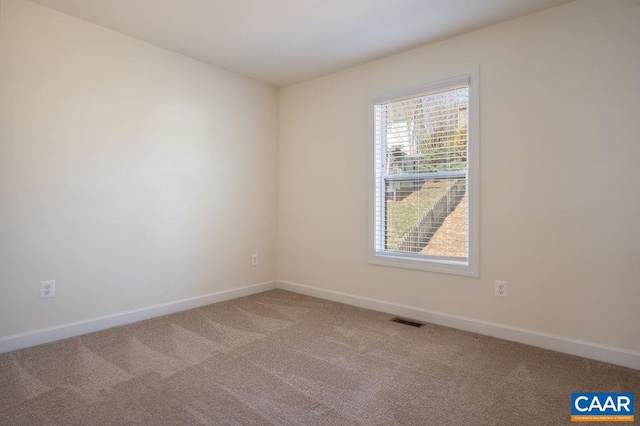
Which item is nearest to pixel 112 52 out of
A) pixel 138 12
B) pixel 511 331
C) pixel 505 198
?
pixel 138 12

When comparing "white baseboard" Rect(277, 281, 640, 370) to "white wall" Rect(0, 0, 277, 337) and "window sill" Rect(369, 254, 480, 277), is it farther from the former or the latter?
"white wall" Rect(0, 0, 277, 337)

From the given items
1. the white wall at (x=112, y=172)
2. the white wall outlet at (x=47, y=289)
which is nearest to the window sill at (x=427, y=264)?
the white wall at (x=112, y=172)

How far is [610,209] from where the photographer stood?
2275mm

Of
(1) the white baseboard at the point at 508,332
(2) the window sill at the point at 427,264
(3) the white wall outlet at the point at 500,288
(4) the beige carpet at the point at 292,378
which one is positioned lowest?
(4) the beige carpet at the point at 292,378

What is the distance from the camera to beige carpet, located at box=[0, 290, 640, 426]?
5.57 ft

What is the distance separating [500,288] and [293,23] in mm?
2644

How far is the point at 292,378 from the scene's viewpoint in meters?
2.06

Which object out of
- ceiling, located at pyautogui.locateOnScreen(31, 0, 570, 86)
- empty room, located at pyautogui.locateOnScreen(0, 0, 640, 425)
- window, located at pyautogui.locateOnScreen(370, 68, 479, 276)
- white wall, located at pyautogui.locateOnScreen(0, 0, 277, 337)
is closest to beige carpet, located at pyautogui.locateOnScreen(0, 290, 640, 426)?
empty room, located at pyautogui.locateOnScreen(0, 0, 640, 425)

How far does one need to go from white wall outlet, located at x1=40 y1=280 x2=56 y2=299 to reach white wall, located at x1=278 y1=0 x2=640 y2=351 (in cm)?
270

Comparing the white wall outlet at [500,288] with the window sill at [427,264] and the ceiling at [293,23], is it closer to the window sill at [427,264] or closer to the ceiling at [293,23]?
the window sill at [427,264]

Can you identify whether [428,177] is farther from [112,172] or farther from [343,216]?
[112,172]

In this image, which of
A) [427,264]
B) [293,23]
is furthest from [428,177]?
[293,23]

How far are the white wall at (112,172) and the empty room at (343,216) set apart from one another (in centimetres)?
2

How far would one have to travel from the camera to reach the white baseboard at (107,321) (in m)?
2.43
